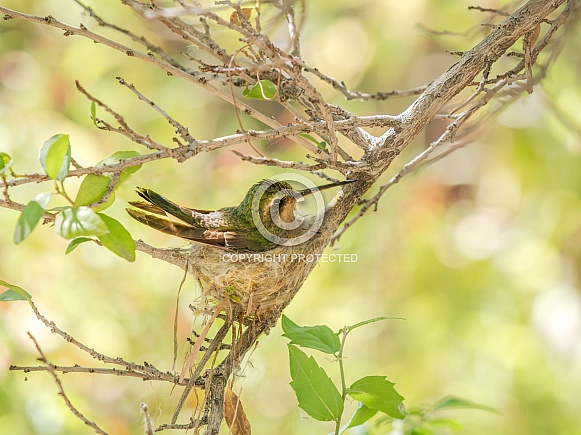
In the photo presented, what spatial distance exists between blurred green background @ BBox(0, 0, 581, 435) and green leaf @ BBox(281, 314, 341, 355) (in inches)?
64.0

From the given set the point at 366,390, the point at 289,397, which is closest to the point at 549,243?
the point at 289,397

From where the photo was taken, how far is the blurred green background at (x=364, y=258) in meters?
2.81

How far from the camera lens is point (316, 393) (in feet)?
2.97

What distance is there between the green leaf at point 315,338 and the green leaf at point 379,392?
59mm

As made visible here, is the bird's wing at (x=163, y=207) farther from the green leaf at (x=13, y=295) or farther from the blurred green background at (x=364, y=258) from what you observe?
the blurred green background at (x=364, y=258)

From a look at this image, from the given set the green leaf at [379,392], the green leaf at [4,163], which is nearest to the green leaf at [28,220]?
the green leaf at [4,163]

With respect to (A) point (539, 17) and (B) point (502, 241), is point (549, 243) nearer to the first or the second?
(B) point (502, 241)

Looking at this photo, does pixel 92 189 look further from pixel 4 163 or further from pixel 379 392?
pixel 379 392

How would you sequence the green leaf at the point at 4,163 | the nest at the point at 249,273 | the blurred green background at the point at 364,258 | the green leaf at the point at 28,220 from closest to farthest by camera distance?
the green leaf at the point at 28,220, the green leaf at the point at 4,163, the nest at the point at 249,273, the blurred green background at the point at 364,258

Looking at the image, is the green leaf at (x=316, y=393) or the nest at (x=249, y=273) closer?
the green leaf at (x=316, y=393)

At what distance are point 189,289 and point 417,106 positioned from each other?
1998 mm

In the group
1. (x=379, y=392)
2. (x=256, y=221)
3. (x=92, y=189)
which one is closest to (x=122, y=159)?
(x=92, y=189)

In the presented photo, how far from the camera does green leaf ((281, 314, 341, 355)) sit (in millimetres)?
901

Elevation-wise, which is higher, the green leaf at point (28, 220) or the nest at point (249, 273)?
the nest at point (249, 273)
